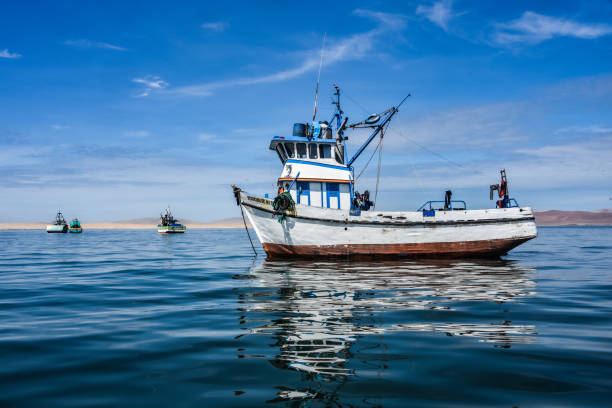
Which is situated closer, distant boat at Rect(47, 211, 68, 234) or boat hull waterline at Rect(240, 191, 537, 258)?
boat hull waterline at Rect(240, 191, 537, 258)

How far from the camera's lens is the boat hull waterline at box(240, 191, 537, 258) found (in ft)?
59.0

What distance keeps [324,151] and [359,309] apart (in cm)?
1390

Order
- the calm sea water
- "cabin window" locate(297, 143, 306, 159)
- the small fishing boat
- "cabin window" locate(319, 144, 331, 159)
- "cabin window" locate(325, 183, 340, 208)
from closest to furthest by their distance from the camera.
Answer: the calm sea water < "cabin window" locate(325, 183, 340, 208) < "cabin window" locate(297, 143, 306, 159) < "cabin window" locate(319, 144, 331, 159) < the small fishing boat

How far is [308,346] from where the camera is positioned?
499 centimetres

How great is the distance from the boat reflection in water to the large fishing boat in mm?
4857

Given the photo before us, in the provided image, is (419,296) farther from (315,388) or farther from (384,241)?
(384,241)

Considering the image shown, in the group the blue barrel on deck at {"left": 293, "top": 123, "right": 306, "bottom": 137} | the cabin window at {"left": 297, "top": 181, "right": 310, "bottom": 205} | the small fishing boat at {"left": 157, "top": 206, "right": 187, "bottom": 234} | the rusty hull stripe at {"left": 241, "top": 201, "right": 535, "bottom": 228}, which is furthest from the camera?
the small fishing boat at {"left": 157, "top": 206, "right": 187, "bottom": 234}

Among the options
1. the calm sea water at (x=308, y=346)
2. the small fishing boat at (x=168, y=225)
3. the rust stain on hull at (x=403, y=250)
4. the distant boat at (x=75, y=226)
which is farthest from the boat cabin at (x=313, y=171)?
the distant boat at (x=75, y=226)

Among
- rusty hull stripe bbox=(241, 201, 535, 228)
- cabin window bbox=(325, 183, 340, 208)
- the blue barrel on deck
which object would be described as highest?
the blue barrel on deck

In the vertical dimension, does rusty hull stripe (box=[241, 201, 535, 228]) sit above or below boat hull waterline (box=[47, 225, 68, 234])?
above

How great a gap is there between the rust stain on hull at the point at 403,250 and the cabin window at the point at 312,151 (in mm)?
5176

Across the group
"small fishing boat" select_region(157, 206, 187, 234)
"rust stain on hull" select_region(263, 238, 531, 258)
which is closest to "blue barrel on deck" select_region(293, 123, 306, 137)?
"rust stain on hull" select_region(263, 238, 531, 258)

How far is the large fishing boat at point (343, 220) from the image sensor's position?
1798cm

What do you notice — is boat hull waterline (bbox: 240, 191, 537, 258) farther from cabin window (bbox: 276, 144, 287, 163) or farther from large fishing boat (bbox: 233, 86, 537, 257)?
cabin window (bbox: 276, 144, 287, 163)
